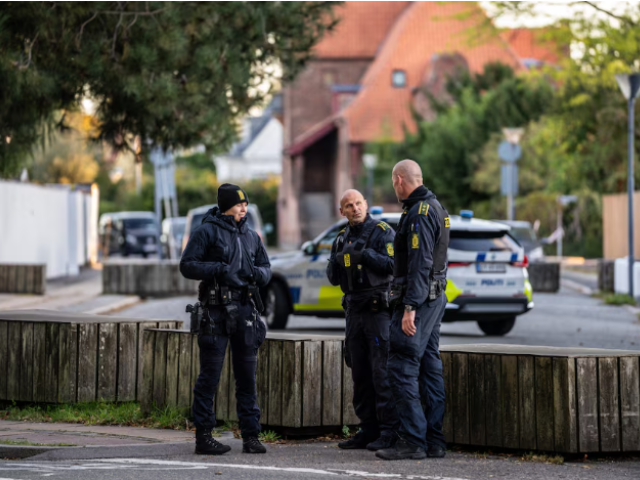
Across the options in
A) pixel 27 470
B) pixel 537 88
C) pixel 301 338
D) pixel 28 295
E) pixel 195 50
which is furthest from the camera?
pixel 537 88

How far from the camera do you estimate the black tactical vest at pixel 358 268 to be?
8445 millimetres

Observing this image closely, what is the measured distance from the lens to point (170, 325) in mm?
10445

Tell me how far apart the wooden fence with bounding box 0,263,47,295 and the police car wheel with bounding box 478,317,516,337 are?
1085 centimetres

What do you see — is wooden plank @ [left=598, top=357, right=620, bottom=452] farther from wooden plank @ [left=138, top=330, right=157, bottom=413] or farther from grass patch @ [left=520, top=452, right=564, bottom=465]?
wooden plank @ [left=138, top=330, right=157, bottom=413]

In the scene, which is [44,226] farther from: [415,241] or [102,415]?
[415,241]

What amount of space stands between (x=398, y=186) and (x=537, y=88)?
143 ft

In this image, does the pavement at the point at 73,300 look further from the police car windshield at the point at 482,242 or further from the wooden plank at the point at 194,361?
the wooden plank at the point at 194,361

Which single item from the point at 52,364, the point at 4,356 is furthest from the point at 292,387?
the point at 4,356

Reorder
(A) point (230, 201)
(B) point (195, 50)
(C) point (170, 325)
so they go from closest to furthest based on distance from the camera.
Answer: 1. (A) point (230, 201)
2. (C) point (170, 325)
3. (B) point (195, 50)

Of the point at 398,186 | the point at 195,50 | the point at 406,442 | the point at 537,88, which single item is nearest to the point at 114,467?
the point at 406,442

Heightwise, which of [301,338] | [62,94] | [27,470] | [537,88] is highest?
[537,88]

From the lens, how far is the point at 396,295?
7953 mm

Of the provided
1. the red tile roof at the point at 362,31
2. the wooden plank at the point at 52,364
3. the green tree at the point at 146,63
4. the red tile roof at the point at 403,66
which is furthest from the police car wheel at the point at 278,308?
the red tile roof at the point at 362,31

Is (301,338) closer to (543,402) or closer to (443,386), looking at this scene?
(443,386)
